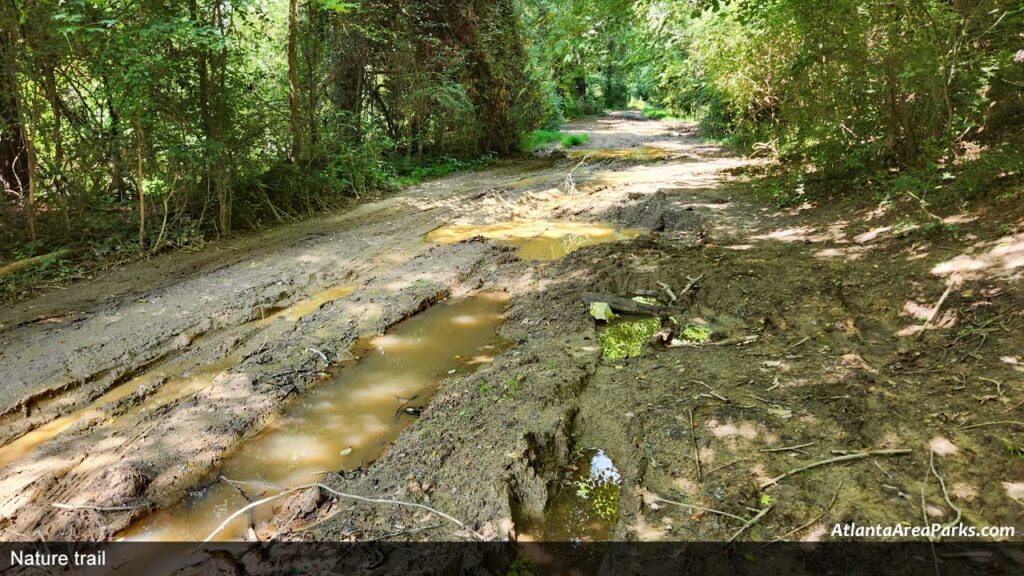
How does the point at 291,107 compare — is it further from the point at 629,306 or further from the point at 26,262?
the point at 629,306

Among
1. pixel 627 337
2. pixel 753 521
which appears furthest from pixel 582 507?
pixel 627 337

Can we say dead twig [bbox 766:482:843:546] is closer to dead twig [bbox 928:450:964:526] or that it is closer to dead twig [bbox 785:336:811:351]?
dead twig [bbox 928:450:964:526]

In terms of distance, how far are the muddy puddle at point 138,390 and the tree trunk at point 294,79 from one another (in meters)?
5.86

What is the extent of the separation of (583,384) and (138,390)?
3.31 metres

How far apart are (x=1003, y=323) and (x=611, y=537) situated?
3.05m

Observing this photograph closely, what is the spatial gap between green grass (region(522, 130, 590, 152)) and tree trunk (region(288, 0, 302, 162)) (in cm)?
862

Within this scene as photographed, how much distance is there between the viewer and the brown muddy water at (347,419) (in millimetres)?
2842

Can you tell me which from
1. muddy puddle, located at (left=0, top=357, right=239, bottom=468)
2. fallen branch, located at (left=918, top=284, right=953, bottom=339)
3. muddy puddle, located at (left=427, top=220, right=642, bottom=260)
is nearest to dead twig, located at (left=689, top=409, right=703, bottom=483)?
fallen branch, located at (left=918, top=284, right=953, bottom=339)

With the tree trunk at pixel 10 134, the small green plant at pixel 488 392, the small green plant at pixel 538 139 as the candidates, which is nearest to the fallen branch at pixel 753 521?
the small green plant at pixel 488 392

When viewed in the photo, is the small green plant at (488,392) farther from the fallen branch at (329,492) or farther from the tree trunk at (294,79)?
the tree trunk at (294,79)

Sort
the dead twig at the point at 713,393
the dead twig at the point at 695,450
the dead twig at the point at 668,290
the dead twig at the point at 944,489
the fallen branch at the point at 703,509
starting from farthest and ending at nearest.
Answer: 1. the dead twig at the point at 668,290
2. the dead twig at the point at 713,393
3. the dead twig at the point at 695,450
4. the fallen branch at the point at 703,509
5. the dead twig at the point at 944,489

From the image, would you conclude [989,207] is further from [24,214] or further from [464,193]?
[24,214]

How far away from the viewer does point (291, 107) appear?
9.08 m

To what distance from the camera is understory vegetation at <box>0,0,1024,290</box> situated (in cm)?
584
